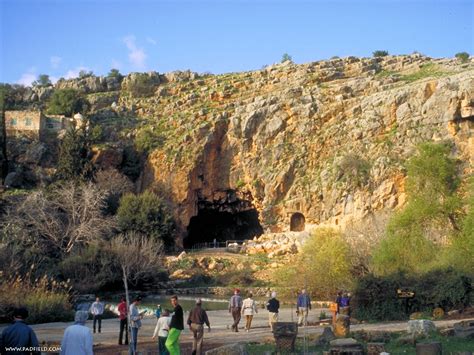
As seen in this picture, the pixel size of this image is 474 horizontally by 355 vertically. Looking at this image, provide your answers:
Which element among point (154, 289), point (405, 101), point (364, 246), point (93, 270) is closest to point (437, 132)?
point (405, 101)

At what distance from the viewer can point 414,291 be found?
81.8 ft

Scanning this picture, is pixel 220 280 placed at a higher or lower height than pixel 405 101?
lower

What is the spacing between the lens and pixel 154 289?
143 feet

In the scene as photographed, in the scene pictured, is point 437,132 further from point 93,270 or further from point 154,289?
point 93,270

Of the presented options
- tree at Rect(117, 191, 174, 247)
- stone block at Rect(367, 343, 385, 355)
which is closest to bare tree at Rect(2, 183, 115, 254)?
tree at Rect(117, 191, 174, 247)

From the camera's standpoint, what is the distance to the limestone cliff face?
55844 mm

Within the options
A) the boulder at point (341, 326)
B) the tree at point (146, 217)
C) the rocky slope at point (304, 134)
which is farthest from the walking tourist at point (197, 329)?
the rocky slope at point (304, 134)

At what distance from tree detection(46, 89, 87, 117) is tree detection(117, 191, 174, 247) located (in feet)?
76.2

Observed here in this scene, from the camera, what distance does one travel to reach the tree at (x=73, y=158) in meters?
57.2

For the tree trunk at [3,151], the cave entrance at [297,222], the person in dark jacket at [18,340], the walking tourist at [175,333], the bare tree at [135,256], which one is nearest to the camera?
the person in dark jacket at [18,340]

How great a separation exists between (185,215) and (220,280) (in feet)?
52.0

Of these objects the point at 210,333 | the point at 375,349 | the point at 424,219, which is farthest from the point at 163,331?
the point at 424,219

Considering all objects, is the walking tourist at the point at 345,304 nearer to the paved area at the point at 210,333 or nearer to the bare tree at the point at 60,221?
the paved area at the point at 210,333

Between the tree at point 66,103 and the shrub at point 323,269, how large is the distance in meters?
44.3
